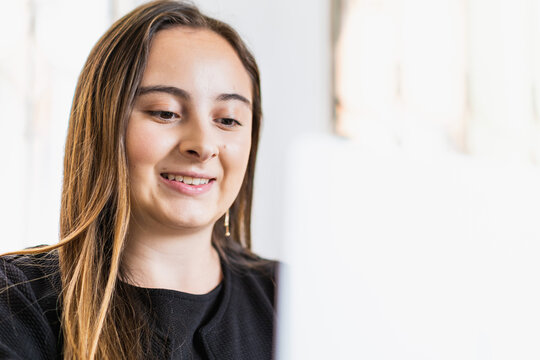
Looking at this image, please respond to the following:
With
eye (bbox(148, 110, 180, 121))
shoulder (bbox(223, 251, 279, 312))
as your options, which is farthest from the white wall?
eye (bbox(148, 110, 180, 121))

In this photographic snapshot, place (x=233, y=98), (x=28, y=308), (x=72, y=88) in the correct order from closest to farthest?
1. (x=28, y=308)
2. (x=233, y=98)
3. (x=72, y=88)

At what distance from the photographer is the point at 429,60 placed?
4.91ft

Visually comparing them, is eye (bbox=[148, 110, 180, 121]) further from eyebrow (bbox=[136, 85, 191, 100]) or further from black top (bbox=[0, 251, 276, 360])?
black top (bbox=[0, 251, 276, 360])

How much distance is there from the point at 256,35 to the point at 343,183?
1.21 metres

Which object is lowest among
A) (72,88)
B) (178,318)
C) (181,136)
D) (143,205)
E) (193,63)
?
(178,318)

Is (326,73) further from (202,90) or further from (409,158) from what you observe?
(409,158)

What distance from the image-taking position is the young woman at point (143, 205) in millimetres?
853

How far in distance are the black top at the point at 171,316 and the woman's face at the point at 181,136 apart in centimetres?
14

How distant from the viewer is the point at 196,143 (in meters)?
0.87

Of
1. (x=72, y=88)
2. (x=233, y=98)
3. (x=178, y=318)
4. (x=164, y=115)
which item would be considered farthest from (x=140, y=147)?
(x=72, y=88)

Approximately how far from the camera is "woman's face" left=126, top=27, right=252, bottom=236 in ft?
2.88

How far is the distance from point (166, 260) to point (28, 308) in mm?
221

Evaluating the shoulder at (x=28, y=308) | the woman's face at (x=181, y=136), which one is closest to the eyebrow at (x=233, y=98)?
the woman's face at (x=181, y=136)

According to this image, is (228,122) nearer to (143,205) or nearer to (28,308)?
(143,205)
